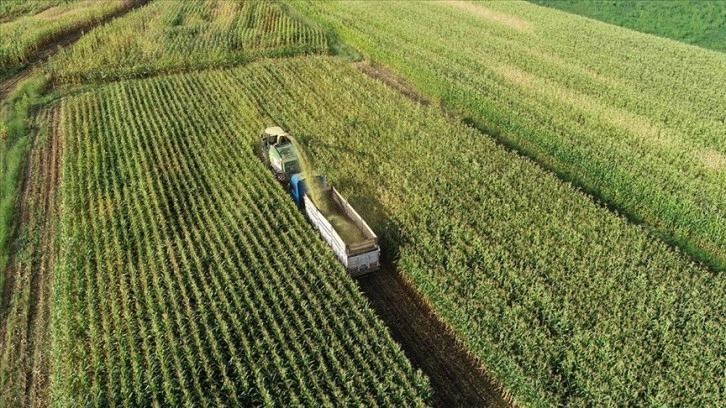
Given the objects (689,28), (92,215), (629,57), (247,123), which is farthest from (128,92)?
(689,28)

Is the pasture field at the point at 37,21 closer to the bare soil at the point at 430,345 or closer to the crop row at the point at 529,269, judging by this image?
the crop row at the point at 529,269

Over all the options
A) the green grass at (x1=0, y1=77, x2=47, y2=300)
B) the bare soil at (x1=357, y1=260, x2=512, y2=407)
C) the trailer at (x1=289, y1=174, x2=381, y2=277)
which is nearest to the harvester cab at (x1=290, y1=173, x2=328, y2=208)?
the trailer at (x1=289, y1=174, x2=381, y2=277)

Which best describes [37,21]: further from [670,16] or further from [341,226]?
[670,16]

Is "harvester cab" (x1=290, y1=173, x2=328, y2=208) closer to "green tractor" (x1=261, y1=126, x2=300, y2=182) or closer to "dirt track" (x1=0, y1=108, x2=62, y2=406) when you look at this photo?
"green tractor" (x1=261, y1=126, x2=300, y2=182)

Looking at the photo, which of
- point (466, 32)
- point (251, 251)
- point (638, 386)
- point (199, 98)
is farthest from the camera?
point (466, 32)

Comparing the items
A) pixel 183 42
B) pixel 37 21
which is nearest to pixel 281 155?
pixel 183 42

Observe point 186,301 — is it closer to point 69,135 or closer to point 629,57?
point 69,135

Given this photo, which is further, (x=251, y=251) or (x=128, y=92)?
(x=128, y=92)
